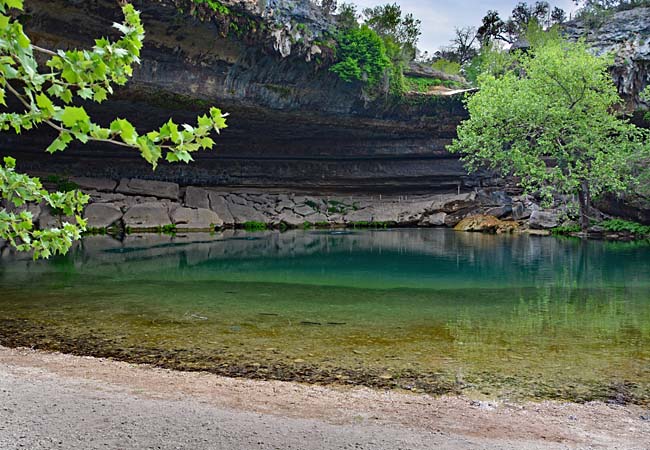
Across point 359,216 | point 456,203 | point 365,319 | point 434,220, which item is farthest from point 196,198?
point 365,319

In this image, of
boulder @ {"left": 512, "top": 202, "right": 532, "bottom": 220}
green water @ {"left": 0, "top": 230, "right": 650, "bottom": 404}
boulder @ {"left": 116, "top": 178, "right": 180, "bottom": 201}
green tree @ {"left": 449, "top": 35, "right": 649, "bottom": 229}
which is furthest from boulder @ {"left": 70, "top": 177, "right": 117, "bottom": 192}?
boulder @ {"left": 512, "top": 202, "right": 532, "bottom": 220}

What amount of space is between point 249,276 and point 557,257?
11434 mm

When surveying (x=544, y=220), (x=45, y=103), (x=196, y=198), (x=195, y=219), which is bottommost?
(x=195, y=219)

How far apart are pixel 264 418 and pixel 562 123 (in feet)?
89.1

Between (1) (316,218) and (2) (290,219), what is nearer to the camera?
(2) (290,219)

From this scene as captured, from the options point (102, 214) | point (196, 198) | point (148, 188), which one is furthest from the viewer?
point (196, 198)

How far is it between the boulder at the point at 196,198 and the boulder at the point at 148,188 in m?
0.85

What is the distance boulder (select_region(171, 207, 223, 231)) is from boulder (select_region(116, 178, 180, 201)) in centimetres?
217

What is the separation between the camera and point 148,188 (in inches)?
1513

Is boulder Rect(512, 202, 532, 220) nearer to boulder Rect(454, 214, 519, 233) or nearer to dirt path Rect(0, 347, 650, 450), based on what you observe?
boulder Rect(454, 214, 519, 233)

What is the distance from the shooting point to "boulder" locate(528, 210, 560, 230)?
34.2 metres

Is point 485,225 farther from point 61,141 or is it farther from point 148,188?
point 61,141

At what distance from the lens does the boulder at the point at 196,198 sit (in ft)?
127

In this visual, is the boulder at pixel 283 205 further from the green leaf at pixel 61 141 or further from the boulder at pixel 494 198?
the green leaf at pixel 61 141
